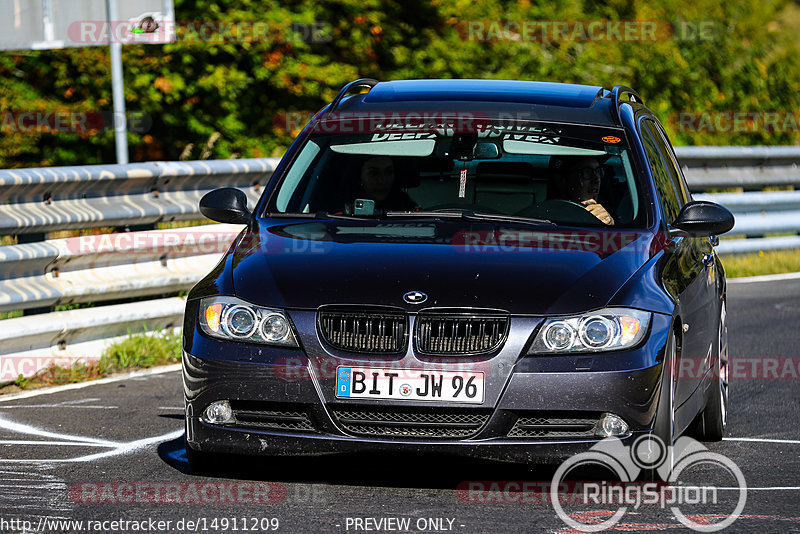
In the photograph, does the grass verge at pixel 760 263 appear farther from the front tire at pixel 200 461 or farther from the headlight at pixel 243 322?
the headlight at pixel 243 322

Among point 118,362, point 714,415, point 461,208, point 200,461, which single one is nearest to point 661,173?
point 461,208

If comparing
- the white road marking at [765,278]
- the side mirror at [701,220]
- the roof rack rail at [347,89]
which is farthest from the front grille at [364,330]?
the white road marking at [765,278]

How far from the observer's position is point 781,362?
971 centimetres

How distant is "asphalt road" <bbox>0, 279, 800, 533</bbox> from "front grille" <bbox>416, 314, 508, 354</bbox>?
0.42m

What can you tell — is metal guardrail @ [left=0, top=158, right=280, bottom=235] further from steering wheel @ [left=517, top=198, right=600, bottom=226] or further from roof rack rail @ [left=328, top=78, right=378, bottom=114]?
steering wheel @ [left=517, top=198, right=600, bottom=226]

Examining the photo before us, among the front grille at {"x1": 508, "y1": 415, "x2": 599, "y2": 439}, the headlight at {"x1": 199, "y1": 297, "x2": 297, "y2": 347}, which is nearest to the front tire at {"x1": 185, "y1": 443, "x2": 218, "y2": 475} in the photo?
the headlight at {"x1": 199, "y1": 297, "x2": 297, "y2": 347}

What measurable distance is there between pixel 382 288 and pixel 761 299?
8.26 metres

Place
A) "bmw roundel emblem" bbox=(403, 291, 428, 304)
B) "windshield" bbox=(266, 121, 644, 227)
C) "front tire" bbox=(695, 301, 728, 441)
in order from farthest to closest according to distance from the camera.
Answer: "front tire" bbox=(695, 301, 728, 441) → "windshield" bbox=(266, 121, 644, 227) → "bmw roundel emblem" bbox=(403, 291, 428, 304)

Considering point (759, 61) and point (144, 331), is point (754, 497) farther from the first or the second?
point (759, 61)

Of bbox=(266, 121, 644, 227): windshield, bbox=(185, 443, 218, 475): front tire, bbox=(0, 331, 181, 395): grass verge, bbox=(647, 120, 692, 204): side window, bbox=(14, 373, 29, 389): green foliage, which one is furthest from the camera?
bbox=(0, 331, 181, 395): grass verge

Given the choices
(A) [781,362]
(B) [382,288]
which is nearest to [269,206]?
(B) [382,288]

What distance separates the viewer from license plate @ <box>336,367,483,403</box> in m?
5.43

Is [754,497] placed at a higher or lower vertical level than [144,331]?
higher

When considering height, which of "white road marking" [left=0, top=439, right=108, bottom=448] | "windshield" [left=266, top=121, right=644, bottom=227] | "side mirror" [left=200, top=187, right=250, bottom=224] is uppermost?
"windshield" [left=266, top=121, right=644, bottom=227]
